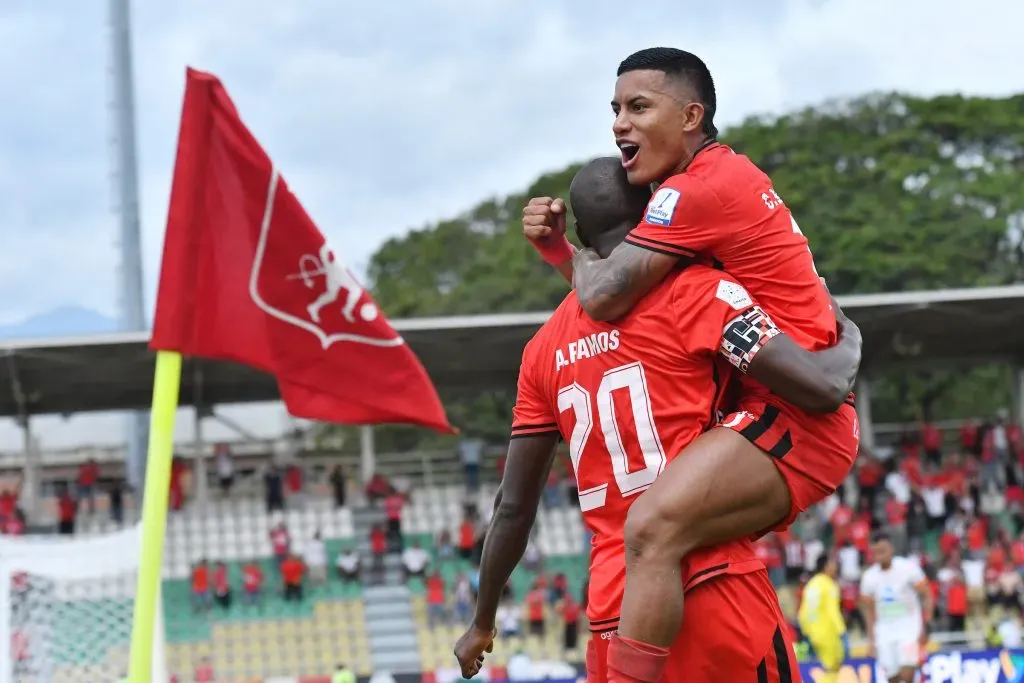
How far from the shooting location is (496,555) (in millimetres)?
4508

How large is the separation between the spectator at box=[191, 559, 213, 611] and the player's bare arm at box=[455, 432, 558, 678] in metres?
22.5

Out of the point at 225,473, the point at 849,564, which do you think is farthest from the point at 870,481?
the point at 225,473

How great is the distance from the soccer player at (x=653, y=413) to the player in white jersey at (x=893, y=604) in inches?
394

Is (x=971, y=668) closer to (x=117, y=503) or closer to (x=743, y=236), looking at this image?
(x=743, y=236)

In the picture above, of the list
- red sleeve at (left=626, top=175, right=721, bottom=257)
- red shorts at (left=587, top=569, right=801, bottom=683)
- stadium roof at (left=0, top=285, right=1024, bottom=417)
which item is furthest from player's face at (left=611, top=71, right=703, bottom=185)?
stadium roof at (left=0, top=285, right=1024, bottom=417)

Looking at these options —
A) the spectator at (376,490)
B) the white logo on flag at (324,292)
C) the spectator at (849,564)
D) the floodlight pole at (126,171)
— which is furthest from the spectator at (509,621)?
the white logo on flag at (324,292)

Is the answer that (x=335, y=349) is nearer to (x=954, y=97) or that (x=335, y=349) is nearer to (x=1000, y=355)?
(x=1000, y=355)

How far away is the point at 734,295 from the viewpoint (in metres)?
3.85

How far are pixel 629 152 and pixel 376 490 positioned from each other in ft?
84.4

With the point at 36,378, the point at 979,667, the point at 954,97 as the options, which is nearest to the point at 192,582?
the point at 36,378

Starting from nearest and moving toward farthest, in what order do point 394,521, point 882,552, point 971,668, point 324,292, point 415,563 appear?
point 324,292, point 971,668, point 882,552, point 415,563, point 394,521

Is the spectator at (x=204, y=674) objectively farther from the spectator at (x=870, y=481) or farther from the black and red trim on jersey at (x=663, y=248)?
the black and red trim on jersey at (x=663, y=248)

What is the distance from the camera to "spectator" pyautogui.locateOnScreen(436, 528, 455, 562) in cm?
2756

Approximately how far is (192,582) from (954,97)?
29.3m
